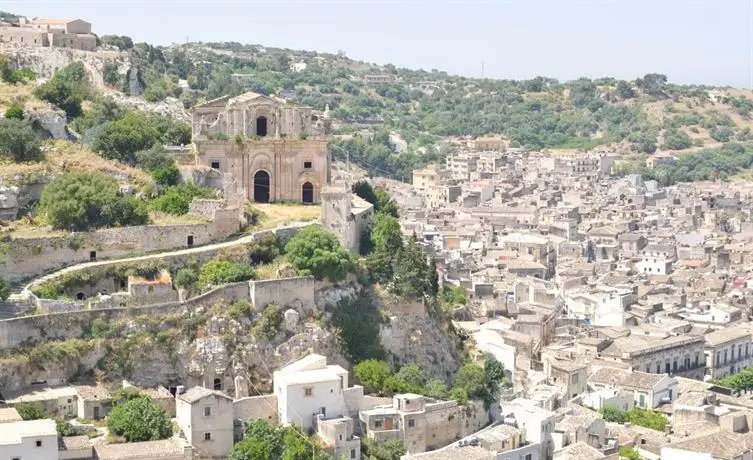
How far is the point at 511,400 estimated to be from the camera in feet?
120

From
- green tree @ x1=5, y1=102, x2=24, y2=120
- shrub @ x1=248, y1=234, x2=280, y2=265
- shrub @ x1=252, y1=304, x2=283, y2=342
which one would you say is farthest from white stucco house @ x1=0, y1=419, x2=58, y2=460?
green tree @ x1=5, y1=102, x2=24, y2=120

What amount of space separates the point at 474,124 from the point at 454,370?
93717 millimetres

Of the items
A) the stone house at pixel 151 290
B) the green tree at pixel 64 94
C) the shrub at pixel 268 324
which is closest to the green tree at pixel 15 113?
the green tree at pixel 64 94

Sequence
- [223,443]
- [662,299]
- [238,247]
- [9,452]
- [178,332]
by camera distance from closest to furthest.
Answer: [9,452]
[223,443]
[178,332]
[238,247]
[662,299]

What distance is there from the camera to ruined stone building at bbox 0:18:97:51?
58000 mm

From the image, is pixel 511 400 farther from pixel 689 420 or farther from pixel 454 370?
pixel 689 420

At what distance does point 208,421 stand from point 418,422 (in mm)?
5475

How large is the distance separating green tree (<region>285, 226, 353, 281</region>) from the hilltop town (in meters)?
0.08

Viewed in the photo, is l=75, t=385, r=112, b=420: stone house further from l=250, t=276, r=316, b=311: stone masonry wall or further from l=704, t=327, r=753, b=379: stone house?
l=704, t=327, r=753, b=379: stone house

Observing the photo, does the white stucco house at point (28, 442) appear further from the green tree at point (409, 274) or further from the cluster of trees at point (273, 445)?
the green tree at point (409, 274)

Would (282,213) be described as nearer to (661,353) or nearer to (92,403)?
(92,403)

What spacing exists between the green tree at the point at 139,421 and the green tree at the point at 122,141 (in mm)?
12321

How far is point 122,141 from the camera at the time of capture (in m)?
40.4

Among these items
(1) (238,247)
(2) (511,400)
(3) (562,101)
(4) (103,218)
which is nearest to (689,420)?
(2) (511,400)
